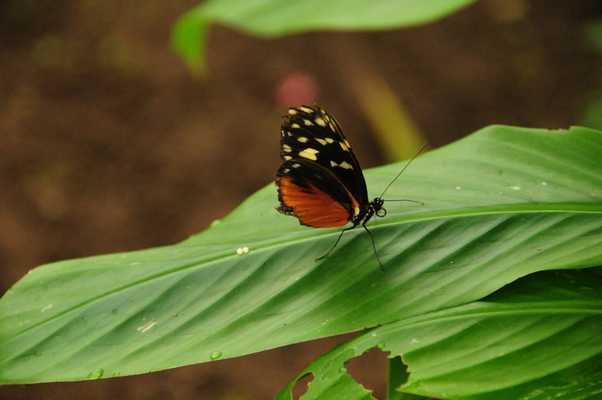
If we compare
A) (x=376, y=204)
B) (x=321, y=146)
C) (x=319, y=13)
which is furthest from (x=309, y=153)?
(x=319, y=13)

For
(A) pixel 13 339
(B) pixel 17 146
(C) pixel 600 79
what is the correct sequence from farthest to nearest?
(C) pixel 600 79 → (B) pixel 17 146 → (A) pixel 13 339

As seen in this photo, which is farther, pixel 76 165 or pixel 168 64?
pixel 168 64

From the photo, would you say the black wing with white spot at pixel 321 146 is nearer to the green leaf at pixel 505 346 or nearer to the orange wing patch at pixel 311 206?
the orange wing patch at pixel 311 206

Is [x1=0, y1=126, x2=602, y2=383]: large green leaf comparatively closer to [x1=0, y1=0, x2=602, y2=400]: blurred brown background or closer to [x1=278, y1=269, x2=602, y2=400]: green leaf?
[x1=278, y1=269, x2=602, y2=400]: green leaf

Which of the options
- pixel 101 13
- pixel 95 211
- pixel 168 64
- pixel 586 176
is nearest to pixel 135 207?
pixel 95 211

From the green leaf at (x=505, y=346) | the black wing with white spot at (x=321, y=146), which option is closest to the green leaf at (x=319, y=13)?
the black wing with white spot at (x=321, y=146)

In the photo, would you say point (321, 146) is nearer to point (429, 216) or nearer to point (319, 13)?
point (429, 216)

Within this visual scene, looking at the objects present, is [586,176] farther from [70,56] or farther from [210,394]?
[70,56]
